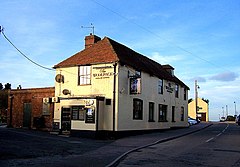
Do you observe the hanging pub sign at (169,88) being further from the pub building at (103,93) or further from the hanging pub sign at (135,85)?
the hanging pub sign at (135,85)

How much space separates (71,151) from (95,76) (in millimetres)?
10423

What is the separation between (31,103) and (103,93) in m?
8.56

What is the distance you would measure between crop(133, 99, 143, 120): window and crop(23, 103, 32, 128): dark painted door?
9.83 metres

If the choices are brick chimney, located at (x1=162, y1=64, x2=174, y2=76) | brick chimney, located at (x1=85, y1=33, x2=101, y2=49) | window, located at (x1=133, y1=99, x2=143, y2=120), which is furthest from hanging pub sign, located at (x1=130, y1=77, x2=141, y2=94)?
brick chimney, located at (x1=162, y1=64, x2=174, y2=76)

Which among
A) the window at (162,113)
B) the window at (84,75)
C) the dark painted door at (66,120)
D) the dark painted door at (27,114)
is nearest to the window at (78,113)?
the dark painted door at (66,120)

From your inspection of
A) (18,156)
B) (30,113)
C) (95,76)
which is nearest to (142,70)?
(95,76)

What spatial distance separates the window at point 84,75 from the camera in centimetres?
2645

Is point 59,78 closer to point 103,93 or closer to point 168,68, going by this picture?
point 103,93

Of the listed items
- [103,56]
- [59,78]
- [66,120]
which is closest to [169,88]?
[103,56]

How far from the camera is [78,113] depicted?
82.9 feet

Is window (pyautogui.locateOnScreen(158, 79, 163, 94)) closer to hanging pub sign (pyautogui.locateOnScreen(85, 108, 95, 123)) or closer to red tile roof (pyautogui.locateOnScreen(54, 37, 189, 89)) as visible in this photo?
red tile roof (pyautogui.locateOnScreen(54, 37, 189, 89))

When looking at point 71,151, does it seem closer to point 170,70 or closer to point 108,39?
point 108,39

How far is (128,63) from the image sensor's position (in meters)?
25.9

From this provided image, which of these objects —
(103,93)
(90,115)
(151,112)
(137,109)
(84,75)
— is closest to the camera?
(90,115)
